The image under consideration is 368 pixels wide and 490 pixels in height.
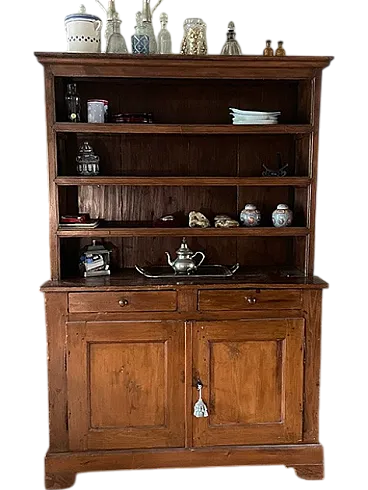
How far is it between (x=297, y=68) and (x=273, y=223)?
813 mm

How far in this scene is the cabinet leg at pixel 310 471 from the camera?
11.5 feet

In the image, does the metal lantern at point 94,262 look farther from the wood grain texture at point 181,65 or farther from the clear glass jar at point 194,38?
the clear glass jar at point 194,38

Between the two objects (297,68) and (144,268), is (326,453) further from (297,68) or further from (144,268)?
(297,68)

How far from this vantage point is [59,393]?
339 cm

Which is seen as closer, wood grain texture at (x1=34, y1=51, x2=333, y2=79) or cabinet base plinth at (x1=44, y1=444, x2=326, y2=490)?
wood grain texture at (x1=34, y1=51, x2=333, y2=79)

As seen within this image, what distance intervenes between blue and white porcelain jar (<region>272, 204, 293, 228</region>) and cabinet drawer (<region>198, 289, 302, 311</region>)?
0.40 m

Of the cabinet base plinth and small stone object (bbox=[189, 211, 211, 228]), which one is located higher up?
small stone object (bbox=[189, 211, 211, 228])

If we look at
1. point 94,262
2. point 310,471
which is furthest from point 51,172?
point 310,471

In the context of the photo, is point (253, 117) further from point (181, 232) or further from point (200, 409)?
point (200, 409)

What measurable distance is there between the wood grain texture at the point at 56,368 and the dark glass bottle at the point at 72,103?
90 cm

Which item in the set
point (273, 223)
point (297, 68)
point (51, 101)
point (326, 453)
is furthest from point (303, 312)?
point (51, 101)

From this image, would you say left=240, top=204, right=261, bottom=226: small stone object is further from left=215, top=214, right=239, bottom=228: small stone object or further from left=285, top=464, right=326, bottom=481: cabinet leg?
left=285, top=464, right=326, bottom=481: cabinet leg

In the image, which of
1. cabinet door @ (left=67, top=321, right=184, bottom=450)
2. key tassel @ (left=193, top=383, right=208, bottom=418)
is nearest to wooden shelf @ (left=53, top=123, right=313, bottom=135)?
cabinet door @ (left=67, top=321, right=184, bottom=450)

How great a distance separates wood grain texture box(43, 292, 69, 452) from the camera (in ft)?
11.0
